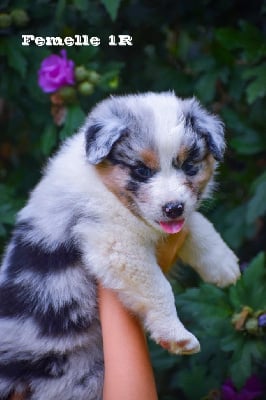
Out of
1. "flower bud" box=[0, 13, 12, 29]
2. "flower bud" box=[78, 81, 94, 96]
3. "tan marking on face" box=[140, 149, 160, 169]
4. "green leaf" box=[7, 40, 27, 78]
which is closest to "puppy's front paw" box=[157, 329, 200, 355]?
"tan marking on face" box=[140, 149, 160, 169]

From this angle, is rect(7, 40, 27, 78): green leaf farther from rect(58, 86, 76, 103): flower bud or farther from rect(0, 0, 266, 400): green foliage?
rect(58, 86, 76, 103): flower bud

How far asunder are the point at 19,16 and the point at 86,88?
51 cm

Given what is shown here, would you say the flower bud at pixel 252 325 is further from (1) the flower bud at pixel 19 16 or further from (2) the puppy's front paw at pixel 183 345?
(1) the flower bud at pixel 19 16

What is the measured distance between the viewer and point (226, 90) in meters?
4.15

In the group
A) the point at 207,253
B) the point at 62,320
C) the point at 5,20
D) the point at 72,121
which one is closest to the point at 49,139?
the point at 72,121

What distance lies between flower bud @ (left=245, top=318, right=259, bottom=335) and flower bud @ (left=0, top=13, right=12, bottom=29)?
1685 mm

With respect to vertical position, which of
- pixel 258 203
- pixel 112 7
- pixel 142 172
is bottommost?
pixel 258 203

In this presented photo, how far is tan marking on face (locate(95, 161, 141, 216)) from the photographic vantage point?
8.24ft

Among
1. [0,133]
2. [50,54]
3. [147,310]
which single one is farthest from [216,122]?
[0,133]

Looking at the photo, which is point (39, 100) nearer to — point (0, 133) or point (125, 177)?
point (0, 133)

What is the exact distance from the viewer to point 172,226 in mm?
2445

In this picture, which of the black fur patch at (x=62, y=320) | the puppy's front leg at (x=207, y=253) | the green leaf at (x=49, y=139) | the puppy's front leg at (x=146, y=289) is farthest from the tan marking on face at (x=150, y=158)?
the green leaf at (x=49, y=139)

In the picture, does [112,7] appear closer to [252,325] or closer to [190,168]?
[190,168]

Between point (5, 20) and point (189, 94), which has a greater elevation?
point (5, 20)
